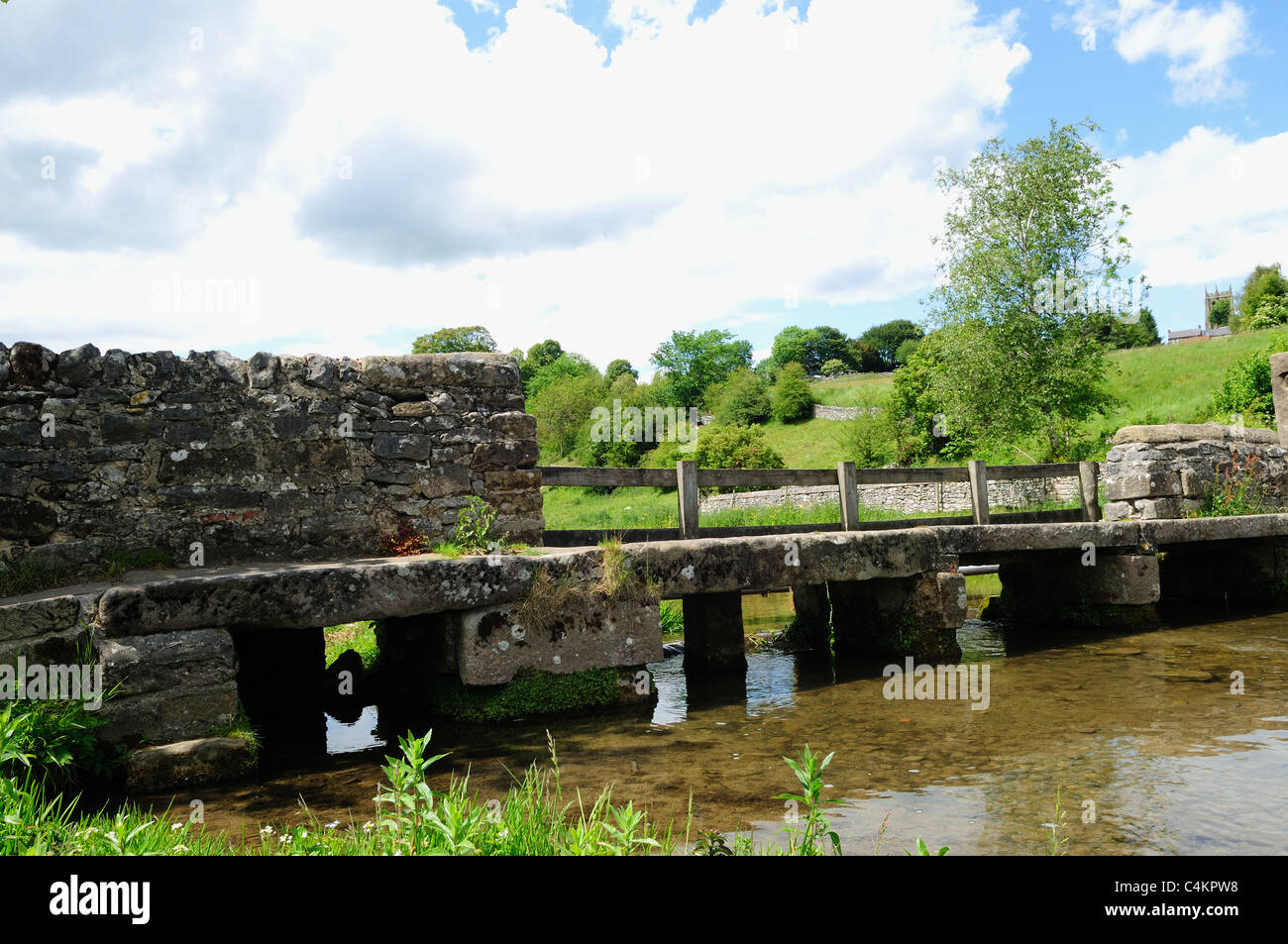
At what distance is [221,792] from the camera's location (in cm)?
484

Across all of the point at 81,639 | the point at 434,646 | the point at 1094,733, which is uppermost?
the point at 81,639

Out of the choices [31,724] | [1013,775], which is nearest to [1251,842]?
[1013,775]

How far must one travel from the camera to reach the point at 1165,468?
1109cm

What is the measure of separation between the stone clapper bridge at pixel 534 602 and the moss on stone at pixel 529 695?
0.02 meters

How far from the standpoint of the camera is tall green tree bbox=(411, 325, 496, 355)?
56.5m

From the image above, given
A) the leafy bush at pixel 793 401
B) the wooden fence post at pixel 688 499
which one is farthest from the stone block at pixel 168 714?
the leafy bush at pixel 793 401

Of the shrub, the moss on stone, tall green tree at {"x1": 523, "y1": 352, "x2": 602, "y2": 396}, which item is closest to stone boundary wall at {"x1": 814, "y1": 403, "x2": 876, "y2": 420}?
tall green tree at {"x1": 523, "y1": 352, "x2": 602, "y2": 396}

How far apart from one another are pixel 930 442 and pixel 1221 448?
1013 inches

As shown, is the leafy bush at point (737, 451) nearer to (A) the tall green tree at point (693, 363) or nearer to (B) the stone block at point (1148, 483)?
(B) the stone block at point (1148, 483)

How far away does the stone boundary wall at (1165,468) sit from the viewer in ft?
36.3

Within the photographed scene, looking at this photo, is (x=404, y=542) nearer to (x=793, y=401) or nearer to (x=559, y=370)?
(x=793, y=401)

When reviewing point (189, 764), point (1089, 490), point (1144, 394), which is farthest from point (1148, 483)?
point (1144, 394)

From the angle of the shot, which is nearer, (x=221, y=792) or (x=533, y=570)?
(x=221, y=792)
